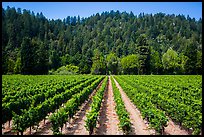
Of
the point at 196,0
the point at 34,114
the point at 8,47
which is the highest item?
the point at 8,47

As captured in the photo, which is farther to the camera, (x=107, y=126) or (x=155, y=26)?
(x=155, y=26)

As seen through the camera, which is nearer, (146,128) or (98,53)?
(146,128)

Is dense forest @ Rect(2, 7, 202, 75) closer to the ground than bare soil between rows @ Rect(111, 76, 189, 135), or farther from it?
farther from it

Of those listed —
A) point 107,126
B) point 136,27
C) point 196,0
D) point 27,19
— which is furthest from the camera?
point 136,27

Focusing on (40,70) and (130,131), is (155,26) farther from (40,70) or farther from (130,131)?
(130,131)

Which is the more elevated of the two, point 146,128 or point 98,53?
point 98,53

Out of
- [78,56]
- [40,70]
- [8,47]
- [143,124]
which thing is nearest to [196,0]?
[143,124]

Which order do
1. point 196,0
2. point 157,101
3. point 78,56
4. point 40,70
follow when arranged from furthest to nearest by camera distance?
point 78,56 < point 40,70 < point 157,101 < point 196,0

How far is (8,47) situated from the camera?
373ft

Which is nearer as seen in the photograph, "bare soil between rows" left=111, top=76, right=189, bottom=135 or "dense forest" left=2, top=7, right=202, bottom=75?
"bare soil between rows" left=111, top=76, right=189, bottom=135

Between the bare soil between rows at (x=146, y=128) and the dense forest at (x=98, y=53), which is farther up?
the dense forest at (x=98, y=53)

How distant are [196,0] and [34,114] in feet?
30.6

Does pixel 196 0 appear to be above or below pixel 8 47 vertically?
below

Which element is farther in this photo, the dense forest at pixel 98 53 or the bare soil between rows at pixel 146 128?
the dense forest at pixel 98 53
